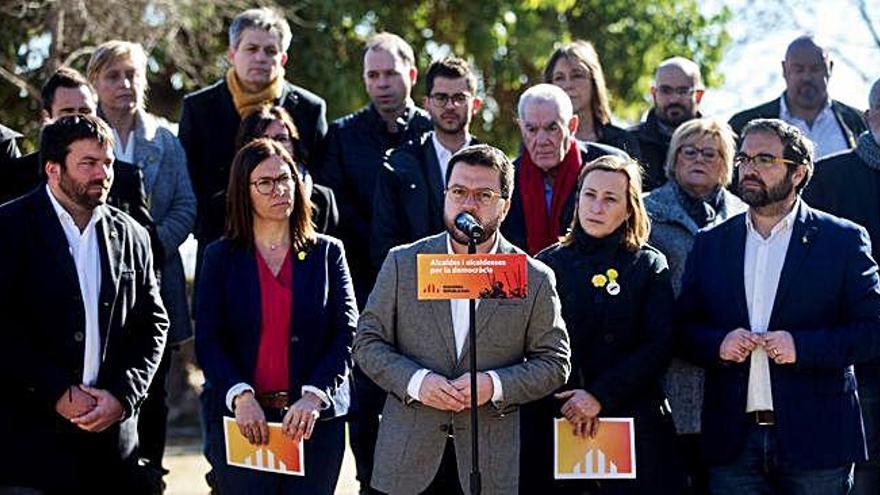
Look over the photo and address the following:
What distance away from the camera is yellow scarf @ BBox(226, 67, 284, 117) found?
862cm

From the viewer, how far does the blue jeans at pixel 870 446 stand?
7.68 metres

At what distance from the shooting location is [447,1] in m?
17.5

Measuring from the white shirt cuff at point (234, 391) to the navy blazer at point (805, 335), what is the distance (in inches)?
73.9

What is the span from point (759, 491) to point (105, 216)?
117 inches

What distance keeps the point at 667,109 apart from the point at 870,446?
2207 mm

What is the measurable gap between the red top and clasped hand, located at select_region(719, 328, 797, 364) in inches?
71.6

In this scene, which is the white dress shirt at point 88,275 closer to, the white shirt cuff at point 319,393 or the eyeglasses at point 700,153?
the white shirt cuff at point 319,393

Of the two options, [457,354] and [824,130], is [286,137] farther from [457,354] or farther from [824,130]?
[824,130]

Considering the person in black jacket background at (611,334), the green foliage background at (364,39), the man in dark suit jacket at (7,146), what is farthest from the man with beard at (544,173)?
the green foliage background at (364,39)

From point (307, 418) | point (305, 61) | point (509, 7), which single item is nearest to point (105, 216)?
point (307, 418)

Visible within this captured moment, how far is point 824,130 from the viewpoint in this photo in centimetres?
906

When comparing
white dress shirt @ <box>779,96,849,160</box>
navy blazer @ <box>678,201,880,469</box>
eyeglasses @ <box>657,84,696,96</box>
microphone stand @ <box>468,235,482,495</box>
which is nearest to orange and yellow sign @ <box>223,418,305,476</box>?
microphone stand @ <box>468,235,482,495</box>

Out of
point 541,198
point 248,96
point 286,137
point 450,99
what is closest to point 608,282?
point 541,198

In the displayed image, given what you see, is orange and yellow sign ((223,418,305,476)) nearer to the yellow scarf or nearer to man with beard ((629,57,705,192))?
the yellow scarf
